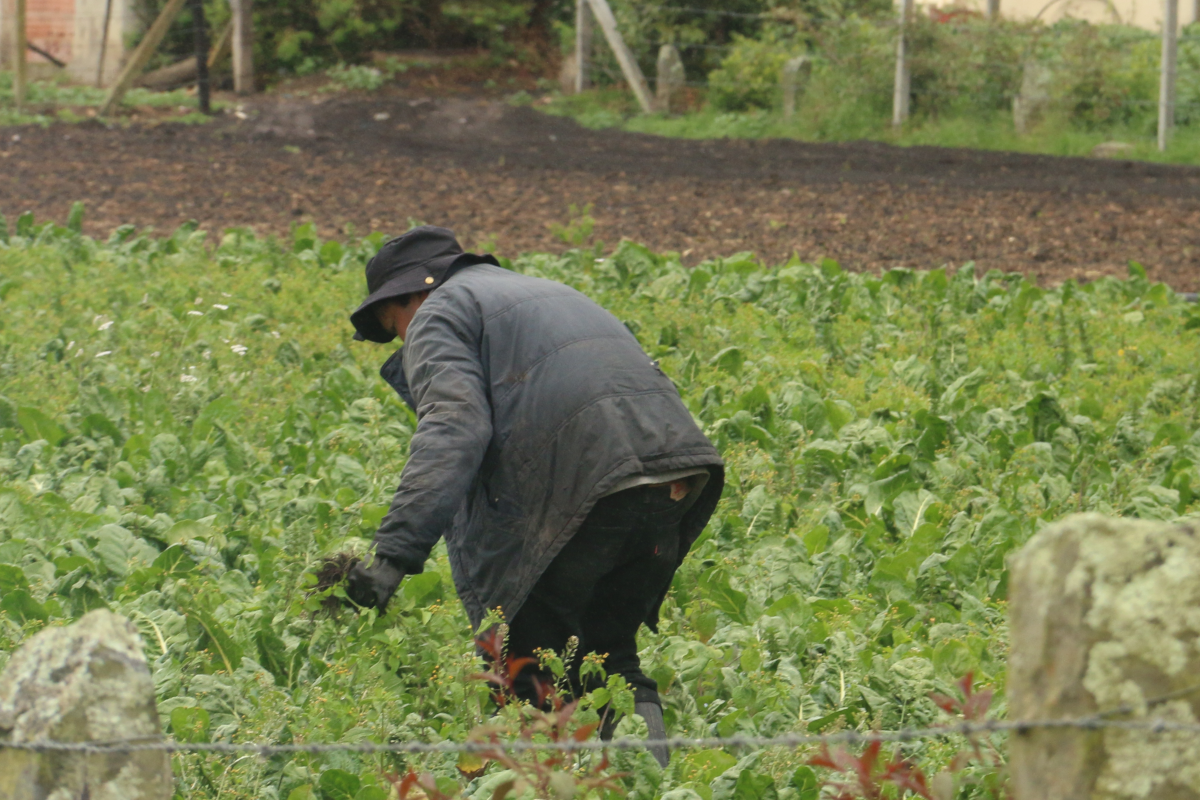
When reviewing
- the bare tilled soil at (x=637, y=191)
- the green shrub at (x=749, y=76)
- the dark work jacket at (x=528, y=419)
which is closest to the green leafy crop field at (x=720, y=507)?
the dark work jacket at (x=528, y=419)

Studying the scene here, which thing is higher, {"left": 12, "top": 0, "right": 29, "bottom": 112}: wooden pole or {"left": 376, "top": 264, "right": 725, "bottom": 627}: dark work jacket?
{"left": 12, "top": 0, "right": 29, "bottom": 112}: wooden pole

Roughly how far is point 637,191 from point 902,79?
5367 millimetres

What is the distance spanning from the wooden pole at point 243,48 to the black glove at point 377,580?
757 inches

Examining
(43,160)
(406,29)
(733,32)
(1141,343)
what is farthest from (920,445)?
(406,29)

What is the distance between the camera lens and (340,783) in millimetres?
3375

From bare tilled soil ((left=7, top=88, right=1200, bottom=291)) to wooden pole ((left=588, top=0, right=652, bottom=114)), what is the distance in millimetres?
1737

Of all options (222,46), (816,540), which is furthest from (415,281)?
(222,46)

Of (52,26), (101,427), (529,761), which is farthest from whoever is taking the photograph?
(52,26)

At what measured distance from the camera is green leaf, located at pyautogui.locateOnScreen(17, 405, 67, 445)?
5902 millimetres

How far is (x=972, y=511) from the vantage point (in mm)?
5469

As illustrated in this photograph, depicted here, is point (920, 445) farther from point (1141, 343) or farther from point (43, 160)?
point (43, 160)

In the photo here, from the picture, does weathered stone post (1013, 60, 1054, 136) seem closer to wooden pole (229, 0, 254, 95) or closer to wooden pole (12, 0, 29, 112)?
wooden pole (229, 0, 254, 95)

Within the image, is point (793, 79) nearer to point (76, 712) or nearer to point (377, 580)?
point (377, 580)

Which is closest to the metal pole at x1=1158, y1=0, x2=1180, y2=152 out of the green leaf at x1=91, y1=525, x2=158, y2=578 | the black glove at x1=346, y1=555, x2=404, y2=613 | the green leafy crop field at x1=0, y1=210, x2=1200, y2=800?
the green leafy crop field at x1=0, y1=210, x2=1200, y2=800
